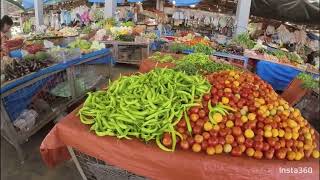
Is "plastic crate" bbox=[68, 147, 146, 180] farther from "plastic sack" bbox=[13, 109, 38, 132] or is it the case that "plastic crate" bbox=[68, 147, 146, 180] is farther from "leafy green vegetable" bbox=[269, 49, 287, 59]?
"leafy green vegetable" bbox=[269, 49, 287, 59]

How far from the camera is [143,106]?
231 centimetres

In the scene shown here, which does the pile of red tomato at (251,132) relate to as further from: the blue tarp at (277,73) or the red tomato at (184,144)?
the blue tarp at (277,73)

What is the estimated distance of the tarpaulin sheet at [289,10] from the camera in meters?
7.48

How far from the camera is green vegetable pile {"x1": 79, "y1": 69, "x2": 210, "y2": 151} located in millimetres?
2160

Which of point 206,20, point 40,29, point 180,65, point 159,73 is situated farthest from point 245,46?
point 40,29

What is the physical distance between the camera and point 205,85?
2525 millimetres

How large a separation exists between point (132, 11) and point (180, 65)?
9.23 m

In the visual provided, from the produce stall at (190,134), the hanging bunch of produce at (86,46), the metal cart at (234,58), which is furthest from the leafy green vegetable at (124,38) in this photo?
the produce stall at (190,134)

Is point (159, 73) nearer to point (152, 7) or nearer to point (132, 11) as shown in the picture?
point (132, 11)

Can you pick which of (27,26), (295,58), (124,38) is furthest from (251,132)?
(27,26)

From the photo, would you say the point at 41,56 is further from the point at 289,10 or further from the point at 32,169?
the point at 289,10

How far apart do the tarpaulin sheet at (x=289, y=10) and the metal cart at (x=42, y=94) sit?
527 cm

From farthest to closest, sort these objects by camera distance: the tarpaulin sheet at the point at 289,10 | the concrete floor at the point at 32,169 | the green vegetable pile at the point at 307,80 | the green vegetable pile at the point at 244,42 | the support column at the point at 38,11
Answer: the support column at the point at 38,11 → the tarpaulin sheet at the point at 289,10 → the green vegetable pile at the point at 244,42 → the green vegetable pile at the point at 307,80 → the concrete floor at the point at 32,169

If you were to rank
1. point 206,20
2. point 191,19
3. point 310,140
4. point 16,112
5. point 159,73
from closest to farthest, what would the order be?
1. point 310,140
2. point 159,73
3. point 16,112
4. point 206,20
5. point 191,19
